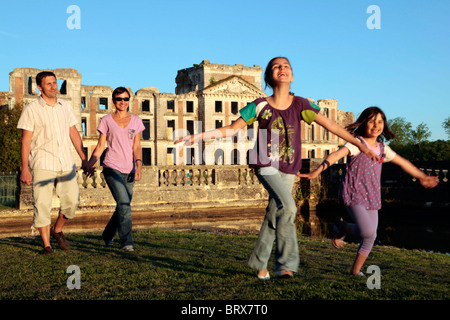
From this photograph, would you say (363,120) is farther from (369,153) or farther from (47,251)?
(47,251)

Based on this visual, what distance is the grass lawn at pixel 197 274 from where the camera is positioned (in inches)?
154

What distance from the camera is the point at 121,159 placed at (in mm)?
6594

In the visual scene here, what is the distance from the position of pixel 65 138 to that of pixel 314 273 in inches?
134

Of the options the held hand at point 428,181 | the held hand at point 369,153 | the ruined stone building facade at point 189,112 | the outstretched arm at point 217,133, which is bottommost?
the held hand at point 428,181

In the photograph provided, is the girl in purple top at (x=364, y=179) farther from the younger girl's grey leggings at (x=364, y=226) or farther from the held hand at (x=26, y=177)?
the held hand at (x=26, y=177)

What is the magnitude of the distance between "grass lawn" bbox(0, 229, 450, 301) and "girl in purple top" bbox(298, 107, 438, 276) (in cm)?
42

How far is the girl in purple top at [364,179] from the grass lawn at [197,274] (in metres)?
0.42

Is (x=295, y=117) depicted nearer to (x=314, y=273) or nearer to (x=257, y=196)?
(x=314, y=273)

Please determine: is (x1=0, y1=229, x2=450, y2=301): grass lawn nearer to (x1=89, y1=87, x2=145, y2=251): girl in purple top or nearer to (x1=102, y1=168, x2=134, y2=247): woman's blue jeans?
(x1=102, y1=168, x2=134, y2=247): woman's blue jeans

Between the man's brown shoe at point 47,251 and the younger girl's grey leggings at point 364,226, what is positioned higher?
the younger girl's grey leggings at point 364,226

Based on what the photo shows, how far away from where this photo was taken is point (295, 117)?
4.52 meters

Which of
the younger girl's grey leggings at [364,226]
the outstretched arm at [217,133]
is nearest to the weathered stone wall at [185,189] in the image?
the outstretched arm at [217,133]

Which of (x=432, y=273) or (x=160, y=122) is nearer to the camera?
(x=432, y=273)

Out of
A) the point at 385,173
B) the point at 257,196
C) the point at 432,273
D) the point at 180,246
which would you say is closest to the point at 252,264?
the point at 432,273
